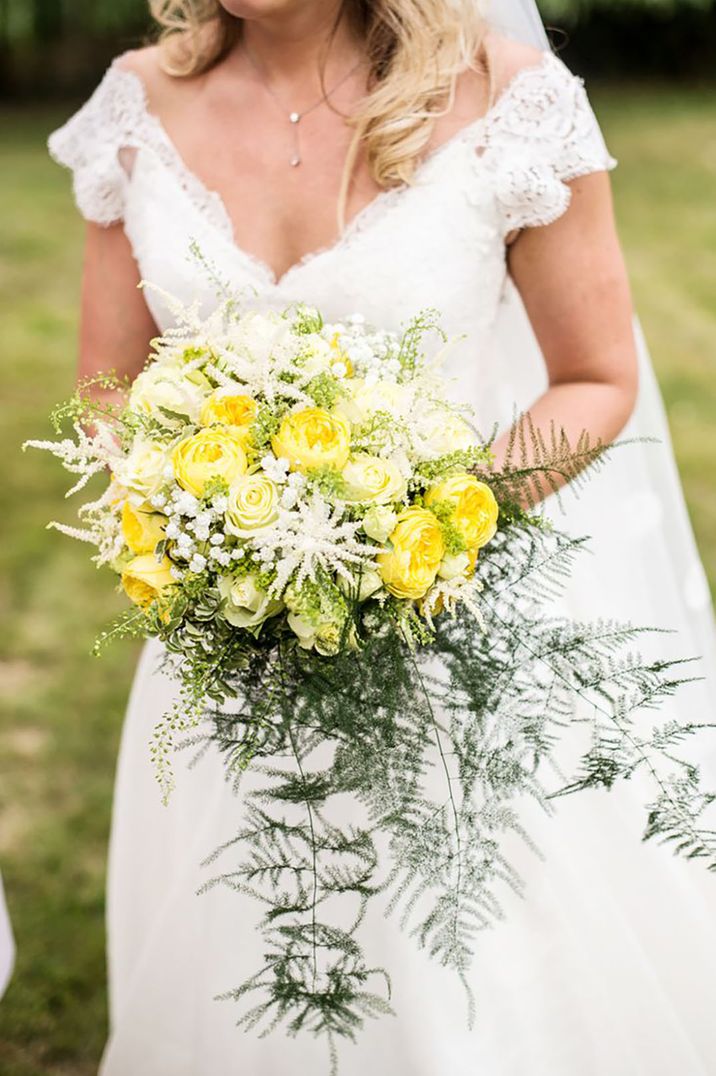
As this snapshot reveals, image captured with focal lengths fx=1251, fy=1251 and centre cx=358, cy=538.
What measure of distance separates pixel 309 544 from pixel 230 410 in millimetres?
245

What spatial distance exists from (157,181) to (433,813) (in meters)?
1.49

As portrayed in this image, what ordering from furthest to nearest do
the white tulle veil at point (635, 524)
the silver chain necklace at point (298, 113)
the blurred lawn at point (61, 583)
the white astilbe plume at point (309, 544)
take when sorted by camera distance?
the blurred lawn at point (61, 583) → the white tulle veil at point (635, 524) → the silver chain necklace at point (298, 113) → the white astilbe plume at point (309, 544)

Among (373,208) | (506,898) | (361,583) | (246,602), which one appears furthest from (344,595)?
(373,208)

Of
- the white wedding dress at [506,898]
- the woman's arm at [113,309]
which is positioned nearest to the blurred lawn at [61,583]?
the white wedding dress at [506,898]

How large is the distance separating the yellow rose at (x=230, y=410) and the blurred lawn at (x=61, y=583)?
2.11m

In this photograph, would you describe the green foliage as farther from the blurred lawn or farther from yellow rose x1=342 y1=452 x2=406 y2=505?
the blurred lawn

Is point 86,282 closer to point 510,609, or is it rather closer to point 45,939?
point 510,609

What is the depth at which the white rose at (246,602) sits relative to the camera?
5.39 feet

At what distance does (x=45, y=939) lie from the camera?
3.49 m

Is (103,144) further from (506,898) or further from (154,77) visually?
(506,898)

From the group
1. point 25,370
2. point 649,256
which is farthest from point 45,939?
point 649,256

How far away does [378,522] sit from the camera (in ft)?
5.41

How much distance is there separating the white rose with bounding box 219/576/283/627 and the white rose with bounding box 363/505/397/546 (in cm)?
15

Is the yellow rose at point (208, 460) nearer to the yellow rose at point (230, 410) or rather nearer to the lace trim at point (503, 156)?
the yellow rose at point (230, 410)
